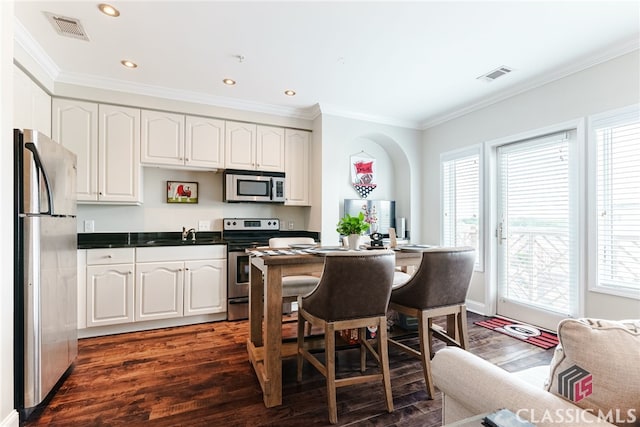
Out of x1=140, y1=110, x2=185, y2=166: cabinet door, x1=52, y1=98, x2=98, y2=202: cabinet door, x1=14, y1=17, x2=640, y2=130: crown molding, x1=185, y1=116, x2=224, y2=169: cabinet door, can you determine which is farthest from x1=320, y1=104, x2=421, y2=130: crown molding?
x1=52, y1=98, x2=98, y2=202: cabinet door

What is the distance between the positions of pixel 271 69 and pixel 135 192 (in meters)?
1.96

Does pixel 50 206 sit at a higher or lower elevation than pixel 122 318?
higher

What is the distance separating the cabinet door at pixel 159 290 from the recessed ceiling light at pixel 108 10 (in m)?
2.18

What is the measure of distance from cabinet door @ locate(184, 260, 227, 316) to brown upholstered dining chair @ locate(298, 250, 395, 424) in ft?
6.18

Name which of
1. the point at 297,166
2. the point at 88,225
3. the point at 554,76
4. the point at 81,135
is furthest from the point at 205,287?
the point at 554,76

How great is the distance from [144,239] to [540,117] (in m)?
4.55

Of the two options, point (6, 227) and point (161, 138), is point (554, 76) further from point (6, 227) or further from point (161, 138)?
point (6, 227)

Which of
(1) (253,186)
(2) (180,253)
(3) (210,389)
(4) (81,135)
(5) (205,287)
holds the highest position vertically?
(4) (81,135)

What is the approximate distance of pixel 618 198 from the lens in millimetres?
2545

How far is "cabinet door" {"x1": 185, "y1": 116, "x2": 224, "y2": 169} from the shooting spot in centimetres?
353

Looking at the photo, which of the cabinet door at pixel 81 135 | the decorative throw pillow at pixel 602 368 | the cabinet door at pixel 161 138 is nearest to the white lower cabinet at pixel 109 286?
the cabinet door at pixel 81 135

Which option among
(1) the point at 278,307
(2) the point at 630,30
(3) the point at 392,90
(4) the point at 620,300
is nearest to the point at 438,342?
(4) the point at 620,300

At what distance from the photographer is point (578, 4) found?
2.05 meters

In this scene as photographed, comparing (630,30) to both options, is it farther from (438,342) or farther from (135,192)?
(135,192)
